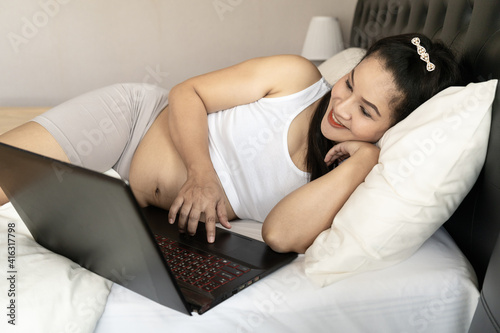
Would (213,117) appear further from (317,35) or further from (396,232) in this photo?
(317,35)

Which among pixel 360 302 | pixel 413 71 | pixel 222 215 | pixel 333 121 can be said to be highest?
pixel 413 71

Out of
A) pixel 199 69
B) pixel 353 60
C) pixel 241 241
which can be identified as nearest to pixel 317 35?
pixel 199 69

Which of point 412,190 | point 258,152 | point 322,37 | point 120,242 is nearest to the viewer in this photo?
point 120,242

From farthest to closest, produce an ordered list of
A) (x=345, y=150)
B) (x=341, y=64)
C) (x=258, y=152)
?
1. (x=341, y=64)
2. (x=258, y=152)
3. (x=345, y=150)

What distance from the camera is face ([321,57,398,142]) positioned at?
1.07 meters

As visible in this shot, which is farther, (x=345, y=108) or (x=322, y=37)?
(x=322, y=37)

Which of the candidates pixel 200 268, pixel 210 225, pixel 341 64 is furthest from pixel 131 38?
pixel 200 268

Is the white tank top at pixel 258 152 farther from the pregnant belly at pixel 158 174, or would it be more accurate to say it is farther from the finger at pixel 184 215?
the finger at pixel 184 215

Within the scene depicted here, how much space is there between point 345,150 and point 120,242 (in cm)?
63

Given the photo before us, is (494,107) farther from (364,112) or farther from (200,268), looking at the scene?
(200,268)

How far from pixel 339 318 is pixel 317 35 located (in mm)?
2332

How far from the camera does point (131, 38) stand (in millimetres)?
2928

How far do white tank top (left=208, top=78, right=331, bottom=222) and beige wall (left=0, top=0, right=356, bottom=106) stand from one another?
1819mm

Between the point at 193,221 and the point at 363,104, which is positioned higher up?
the point at 363,104
